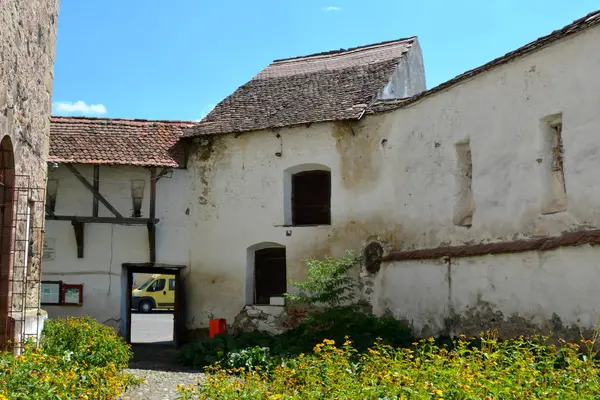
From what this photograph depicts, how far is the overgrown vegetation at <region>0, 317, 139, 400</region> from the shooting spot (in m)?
6.21

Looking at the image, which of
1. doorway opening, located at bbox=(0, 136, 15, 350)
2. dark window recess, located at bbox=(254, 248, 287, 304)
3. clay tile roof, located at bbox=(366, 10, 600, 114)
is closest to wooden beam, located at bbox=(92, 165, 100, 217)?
dark window recess, located at bbox=(254, 248, 287, 304)

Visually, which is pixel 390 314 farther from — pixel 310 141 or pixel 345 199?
pixel 310 141

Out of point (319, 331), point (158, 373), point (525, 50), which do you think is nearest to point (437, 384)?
point (525, 50)

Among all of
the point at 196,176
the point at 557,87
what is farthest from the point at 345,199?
the point at 557,87

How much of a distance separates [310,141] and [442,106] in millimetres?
3748

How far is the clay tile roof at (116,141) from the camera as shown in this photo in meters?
16.0

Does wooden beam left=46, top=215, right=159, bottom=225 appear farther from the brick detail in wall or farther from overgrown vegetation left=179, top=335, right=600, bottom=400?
overgrown vegetation left=179, top=335, right=600, bottom=400

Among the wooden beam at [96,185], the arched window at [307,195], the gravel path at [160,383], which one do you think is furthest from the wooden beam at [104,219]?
the gravel path at [160,383]

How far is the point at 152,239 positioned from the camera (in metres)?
16.4

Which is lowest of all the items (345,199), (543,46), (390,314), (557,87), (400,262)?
(390,314)

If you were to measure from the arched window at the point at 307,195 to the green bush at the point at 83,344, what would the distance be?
6236mm

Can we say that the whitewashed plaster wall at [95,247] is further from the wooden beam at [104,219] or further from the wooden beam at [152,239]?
the wooden beam at [104,219]

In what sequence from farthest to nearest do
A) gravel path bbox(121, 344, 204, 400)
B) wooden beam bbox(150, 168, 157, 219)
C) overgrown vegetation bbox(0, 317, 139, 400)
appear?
1. wooden beam bbox(150, 168, 157, 219)
2. gravel path bbox(121, 344, 204, 400)
3. overgrown vegetation bbox(0, 317, 139, 400)

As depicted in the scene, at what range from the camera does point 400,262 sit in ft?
44.9
